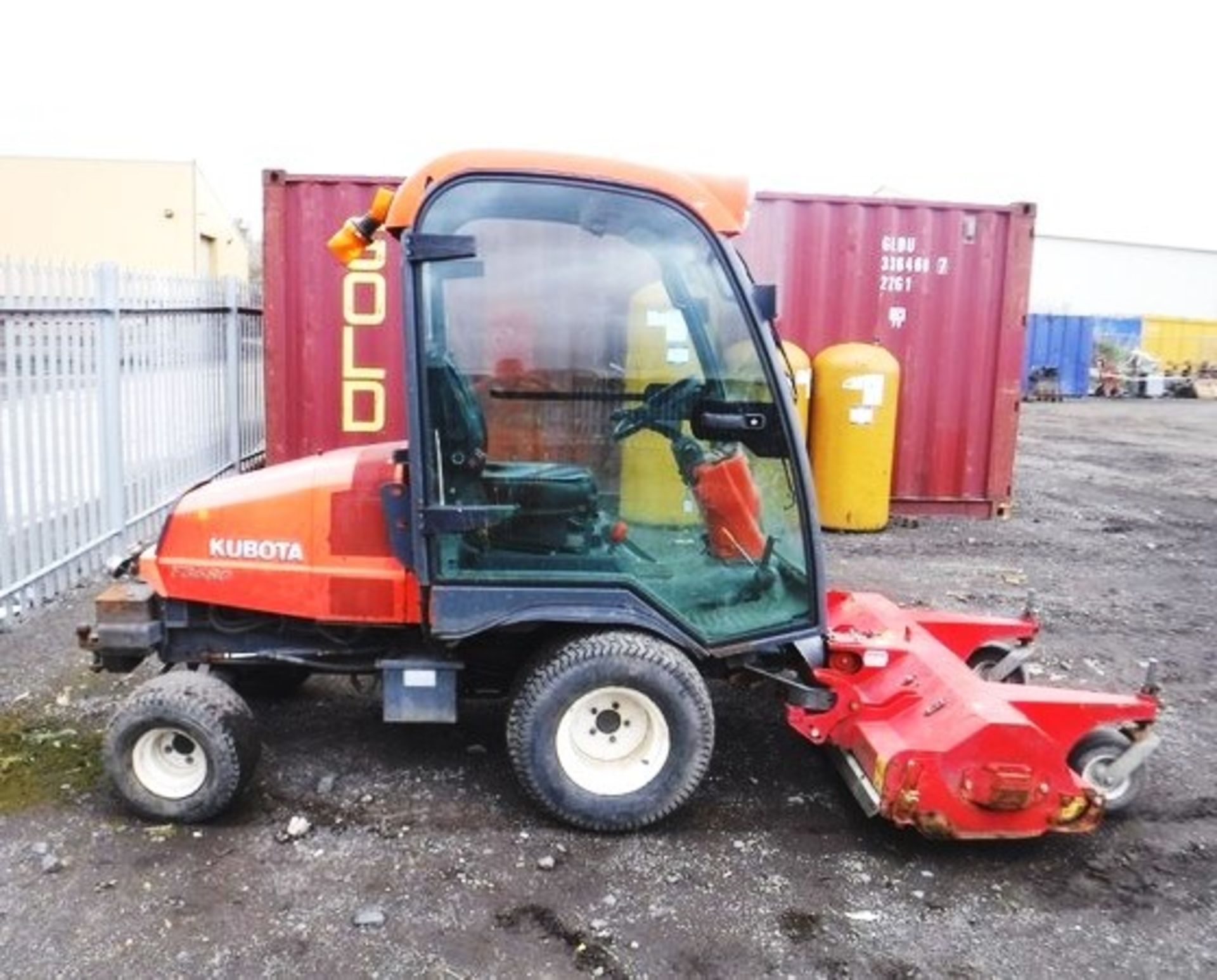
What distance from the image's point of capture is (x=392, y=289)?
9070 millimetres

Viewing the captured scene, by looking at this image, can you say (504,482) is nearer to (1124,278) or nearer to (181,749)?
(181,749)

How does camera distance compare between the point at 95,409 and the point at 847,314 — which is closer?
A: the point at 95,409

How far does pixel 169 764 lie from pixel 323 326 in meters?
5.85

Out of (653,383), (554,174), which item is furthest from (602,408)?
(554,174)

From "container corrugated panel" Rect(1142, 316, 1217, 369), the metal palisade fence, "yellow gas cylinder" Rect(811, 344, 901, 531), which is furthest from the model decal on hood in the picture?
"container corrugated panel" Rect(1142, 316, 1217, 369)

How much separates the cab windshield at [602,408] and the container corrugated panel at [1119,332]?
34.7m

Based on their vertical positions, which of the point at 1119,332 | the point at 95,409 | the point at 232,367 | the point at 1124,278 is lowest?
the point at 95,409

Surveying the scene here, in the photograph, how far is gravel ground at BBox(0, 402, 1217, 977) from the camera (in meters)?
3.14

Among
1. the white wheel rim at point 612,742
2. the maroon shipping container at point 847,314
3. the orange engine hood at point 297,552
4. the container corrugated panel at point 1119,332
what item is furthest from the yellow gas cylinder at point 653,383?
the container corrugated panel at point 1119,332

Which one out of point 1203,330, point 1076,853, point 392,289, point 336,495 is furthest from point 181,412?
point 1203,330

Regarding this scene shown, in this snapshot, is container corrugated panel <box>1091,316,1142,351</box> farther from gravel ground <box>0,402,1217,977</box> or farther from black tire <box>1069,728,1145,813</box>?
black tire <box>1069,728,1145,813</box>

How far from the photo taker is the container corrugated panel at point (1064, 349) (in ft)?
101

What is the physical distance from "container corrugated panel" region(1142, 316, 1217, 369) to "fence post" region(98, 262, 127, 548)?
119ft

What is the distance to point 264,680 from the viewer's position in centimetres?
494
